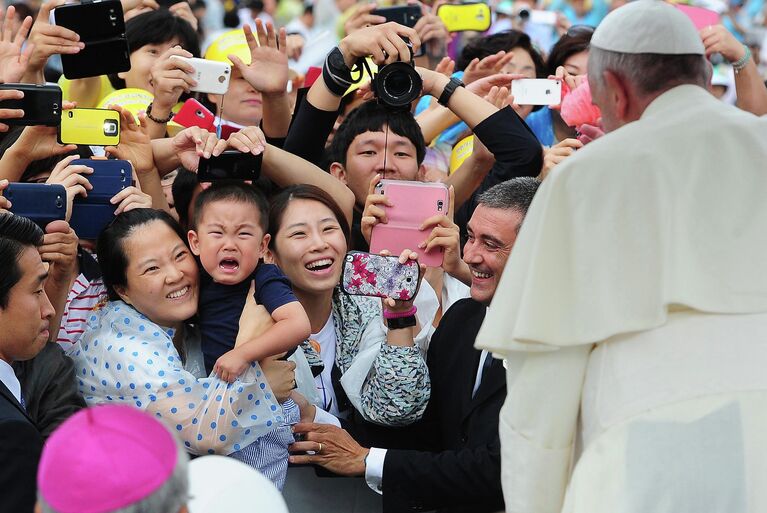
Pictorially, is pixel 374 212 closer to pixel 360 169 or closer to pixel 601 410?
pixel 360 169

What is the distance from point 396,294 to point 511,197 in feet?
1.83

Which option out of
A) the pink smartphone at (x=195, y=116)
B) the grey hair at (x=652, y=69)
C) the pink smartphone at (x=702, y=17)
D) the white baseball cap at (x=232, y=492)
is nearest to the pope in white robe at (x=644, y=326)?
the grey hair at (x=652, y=69)

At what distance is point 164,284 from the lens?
365 centimetres

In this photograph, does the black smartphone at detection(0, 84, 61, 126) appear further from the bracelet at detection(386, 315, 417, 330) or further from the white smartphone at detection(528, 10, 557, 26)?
the white smartphone at detection(528, 10, 557, 26)

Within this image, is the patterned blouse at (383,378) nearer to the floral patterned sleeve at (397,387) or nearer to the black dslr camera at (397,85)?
the floral patterned sleeve at (397,387)

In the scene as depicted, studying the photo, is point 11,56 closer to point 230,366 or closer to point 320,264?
point 320,264

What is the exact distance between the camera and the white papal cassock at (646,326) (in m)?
2.60

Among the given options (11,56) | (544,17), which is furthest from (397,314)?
(544,17)

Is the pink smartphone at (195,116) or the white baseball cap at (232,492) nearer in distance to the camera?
the white baseball cap at (232,492)

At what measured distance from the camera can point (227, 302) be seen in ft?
12.5

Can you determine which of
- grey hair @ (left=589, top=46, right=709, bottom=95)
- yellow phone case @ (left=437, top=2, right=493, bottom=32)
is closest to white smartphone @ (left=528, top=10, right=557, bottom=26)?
yellow phone case @ (left=437, top=2, right=493, bottom=32)

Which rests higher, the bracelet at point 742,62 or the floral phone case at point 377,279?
the bracelet at point 742,62

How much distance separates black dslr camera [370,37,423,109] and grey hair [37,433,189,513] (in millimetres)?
2449

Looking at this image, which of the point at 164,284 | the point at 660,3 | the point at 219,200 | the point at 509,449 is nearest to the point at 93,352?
the point at 164,284
